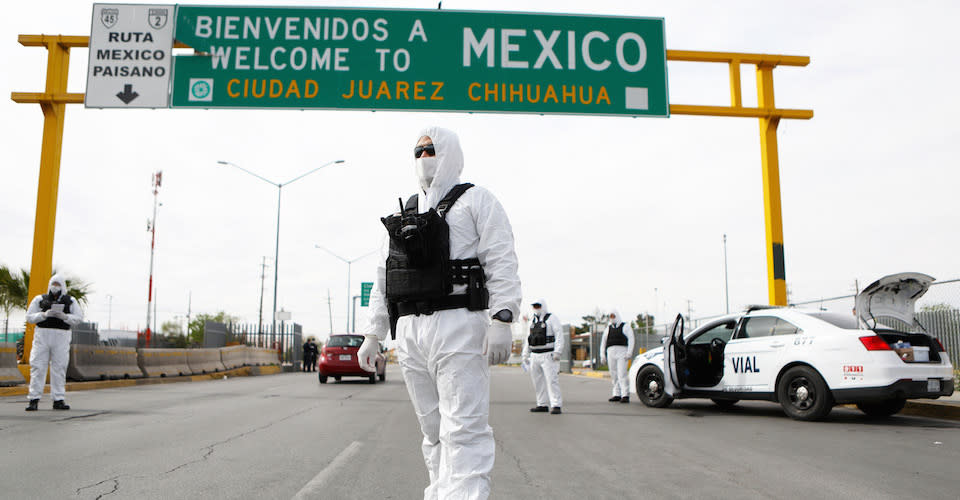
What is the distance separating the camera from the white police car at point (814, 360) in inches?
337

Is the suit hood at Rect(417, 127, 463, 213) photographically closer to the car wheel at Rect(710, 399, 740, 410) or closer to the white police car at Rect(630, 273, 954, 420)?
the white police car at Rect(630, 273, 954, 420)

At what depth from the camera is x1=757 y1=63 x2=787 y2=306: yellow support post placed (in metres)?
12.7

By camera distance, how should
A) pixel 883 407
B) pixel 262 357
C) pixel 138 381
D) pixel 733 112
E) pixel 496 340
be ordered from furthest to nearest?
pixel 262 357 → pixel 138 381 → pixel 733 112 → pixel 883 407 → pixel 496 340

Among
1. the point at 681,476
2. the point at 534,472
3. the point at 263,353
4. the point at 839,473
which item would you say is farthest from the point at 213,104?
the point at 263,353

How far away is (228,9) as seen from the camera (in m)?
11.6

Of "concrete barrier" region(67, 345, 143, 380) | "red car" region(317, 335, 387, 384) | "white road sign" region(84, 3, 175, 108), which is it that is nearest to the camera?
"white road sign" region(84, 3, 175, 108)

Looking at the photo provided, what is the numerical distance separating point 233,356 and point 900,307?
22634mm

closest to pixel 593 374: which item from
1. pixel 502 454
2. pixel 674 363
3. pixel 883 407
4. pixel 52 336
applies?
pixel 674 363

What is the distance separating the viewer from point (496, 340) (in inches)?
131

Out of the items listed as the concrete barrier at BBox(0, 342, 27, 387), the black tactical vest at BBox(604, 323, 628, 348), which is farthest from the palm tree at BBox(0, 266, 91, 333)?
the black tactical vest at BBox(604, 323, 628, 348)

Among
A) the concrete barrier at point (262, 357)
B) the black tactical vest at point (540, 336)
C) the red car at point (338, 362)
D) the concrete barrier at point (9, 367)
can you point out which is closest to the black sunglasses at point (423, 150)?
the black tactical vest at point (540, 336)

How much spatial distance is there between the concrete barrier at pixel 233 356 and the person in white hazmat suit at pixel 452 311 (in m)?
23.4

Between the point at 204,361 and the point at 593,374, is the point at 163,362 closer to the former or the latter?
the point at 204,361

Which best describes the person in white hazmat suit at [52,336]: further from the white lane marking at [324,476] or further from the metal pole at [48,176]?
the white lane marking at [324,476]
